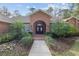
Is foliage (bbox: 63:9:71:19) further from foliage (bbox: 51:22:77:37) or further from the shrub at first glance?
the shrub

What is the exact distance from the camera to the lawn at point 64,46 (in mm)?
2943

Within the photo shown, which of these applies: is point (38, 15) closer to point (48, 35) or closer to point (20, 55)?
point (48, 35)

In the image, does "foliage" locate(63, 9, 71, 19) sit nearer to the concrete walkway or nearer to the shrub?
the concrete walkway


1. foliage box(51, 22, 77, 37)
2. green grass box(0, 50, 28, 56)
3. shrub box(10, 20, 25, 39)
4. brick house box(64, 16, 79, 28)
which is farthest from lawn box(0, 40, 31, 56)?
brick house box(64, 16, 79, 28)

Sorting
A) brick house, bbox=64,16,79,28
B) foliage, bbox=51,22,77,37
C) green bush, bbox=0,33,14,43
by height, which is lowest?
green bush, bbox=0,33,14,43

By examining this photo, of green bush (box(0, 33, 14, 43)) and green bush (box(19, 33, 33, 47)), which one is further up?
green bush (box(0, 33, 14, 43))

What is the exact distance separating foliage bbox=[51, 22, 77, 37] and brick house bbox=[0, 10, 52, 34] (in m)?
0.08

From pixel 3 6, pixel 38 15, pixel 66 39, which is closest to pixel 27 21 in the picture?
pixel 38 15

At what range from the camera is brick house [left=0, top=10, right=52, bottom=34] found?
2.96 meters

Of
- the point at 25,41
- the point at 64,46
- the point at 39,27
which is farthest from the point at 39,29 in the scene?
the point at 64,46

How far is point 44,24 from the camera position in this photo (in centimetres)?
298

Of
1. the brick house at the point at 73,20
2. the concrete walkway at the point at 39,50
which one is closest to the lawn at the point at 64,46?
the concrete walkway at the point at 39,50

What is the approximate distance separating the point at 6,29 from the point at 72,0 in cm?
94

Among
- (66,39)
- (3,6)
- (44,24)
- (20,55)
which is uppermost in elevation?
(3,6)
